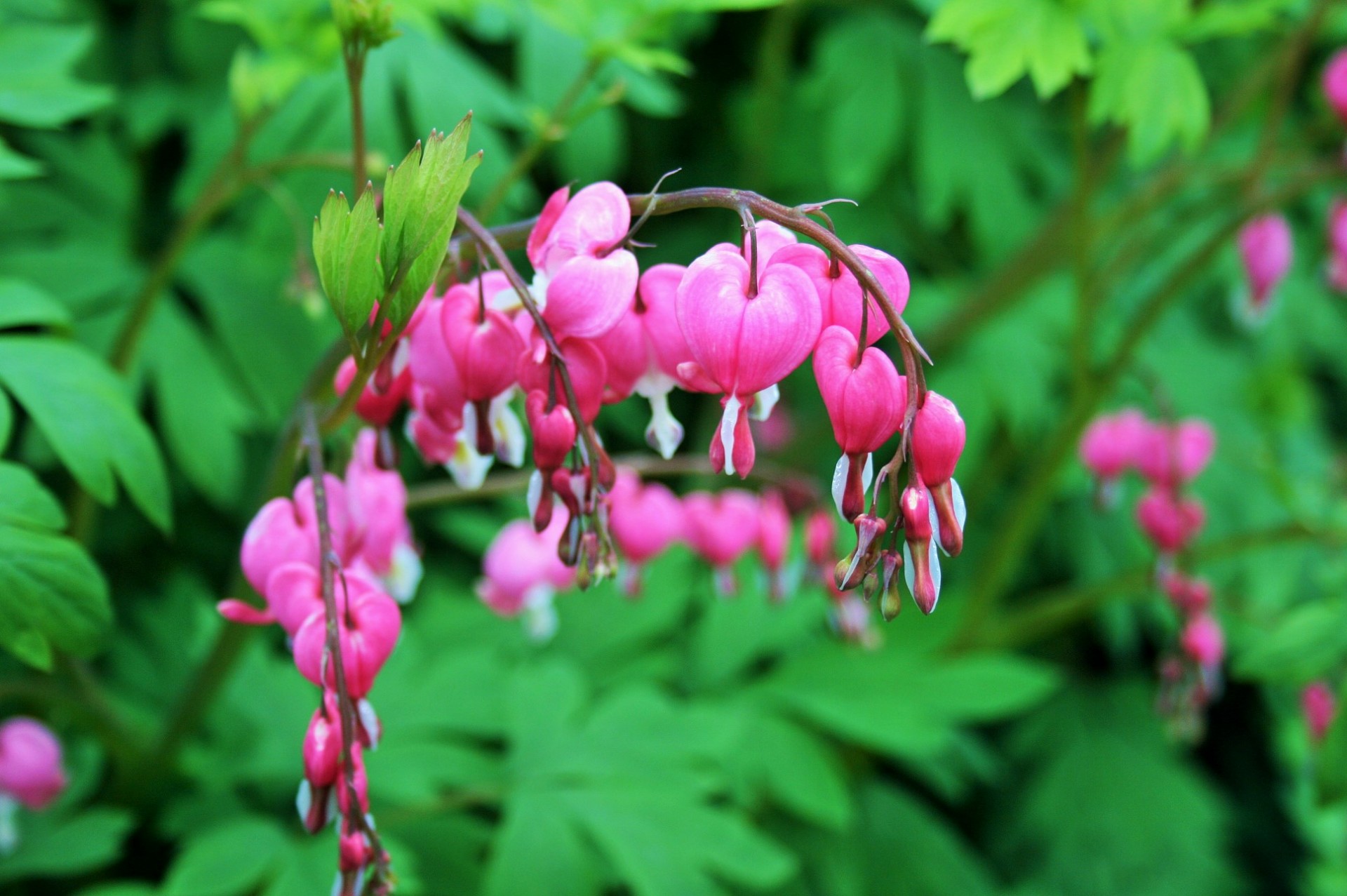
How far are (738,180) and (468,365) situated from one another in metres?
1.61

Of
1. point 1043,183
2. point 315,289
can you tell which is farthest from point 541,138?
point 1043,183

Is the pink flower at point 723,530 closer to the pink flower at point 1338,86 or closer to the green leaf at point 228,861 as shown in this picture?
the green leaf at point 228,861

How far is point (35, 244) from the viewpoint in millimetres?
1488

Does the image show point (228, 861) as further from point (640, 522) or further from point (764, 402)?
point (764, 402)

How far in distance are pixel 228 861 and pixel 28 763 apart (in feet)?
0.83

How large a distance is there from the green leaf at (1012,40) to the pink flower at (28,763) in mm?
1227

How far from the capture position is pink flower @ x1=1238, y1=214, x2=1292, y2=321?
66.2 inches

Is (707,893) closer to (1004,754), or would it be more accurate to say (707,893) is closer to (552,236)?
(552,236)

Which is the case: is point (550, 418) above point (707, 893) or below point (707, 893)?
above

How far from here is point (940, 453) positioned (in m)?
0.58

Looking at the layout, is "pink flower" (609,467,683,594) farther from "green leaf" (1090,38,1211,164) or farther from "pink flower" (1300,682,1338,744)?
"pink flower" (1300,682,1338,744)

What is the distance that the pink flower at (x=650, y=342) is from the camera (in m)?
0.70

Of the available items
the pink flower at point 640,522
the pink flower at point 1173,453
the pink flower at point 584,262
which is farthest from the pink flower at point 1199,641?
the pink flower at point 584,262

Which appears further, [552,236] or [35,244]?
[35,244]
